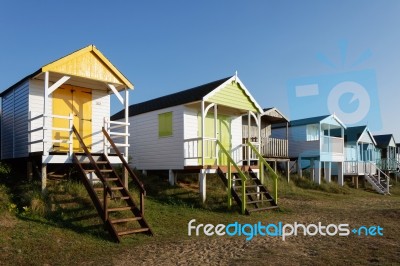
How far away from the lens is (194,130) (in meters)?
17.5

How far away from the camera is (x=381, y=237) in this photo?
10617mm

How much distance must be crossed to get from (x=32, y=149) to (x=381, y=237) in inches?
443

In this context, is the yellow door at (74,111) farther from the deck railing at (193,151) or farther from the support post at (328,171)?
the support post at (328,171)

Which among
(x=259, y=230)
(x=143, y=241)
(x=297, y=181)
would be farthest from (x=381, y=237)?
(x=297, y=181)

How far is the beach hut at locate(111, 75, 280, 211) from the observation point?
645 inches

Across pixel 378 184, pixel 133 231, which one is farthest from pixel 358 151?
pixel 133 231

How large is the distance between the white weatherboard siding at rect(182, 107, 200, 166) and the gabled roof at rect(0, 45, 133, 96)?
10.8 feet

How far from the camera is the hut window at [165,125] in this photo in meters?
17.6

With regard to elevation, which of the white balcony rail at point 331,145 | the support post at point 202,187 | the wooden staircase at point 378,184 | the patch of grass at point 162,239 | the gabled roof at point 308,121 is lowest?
the wooden staircase at point 378,184

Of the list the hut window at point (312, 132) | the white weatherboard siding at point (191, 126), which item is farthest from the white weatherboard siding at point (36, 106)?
the hut window at point (312, 132)

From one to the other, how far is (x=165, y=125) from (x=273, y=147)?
9.64 m

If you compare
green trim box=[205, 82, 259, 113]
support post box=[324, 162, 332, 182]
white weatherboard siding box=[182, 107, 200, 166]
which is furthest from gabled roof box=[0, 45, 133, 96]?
support post box=[324, 162, 332, 182]

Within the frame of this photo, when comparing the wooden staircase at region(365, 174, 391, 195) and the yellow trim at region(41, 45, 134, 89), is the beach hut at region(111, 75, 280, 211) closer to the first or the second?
the yellow trim at region(41, 45, 134, 89)

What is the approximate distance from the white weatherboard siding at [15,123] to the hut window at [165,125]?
5994 mm
